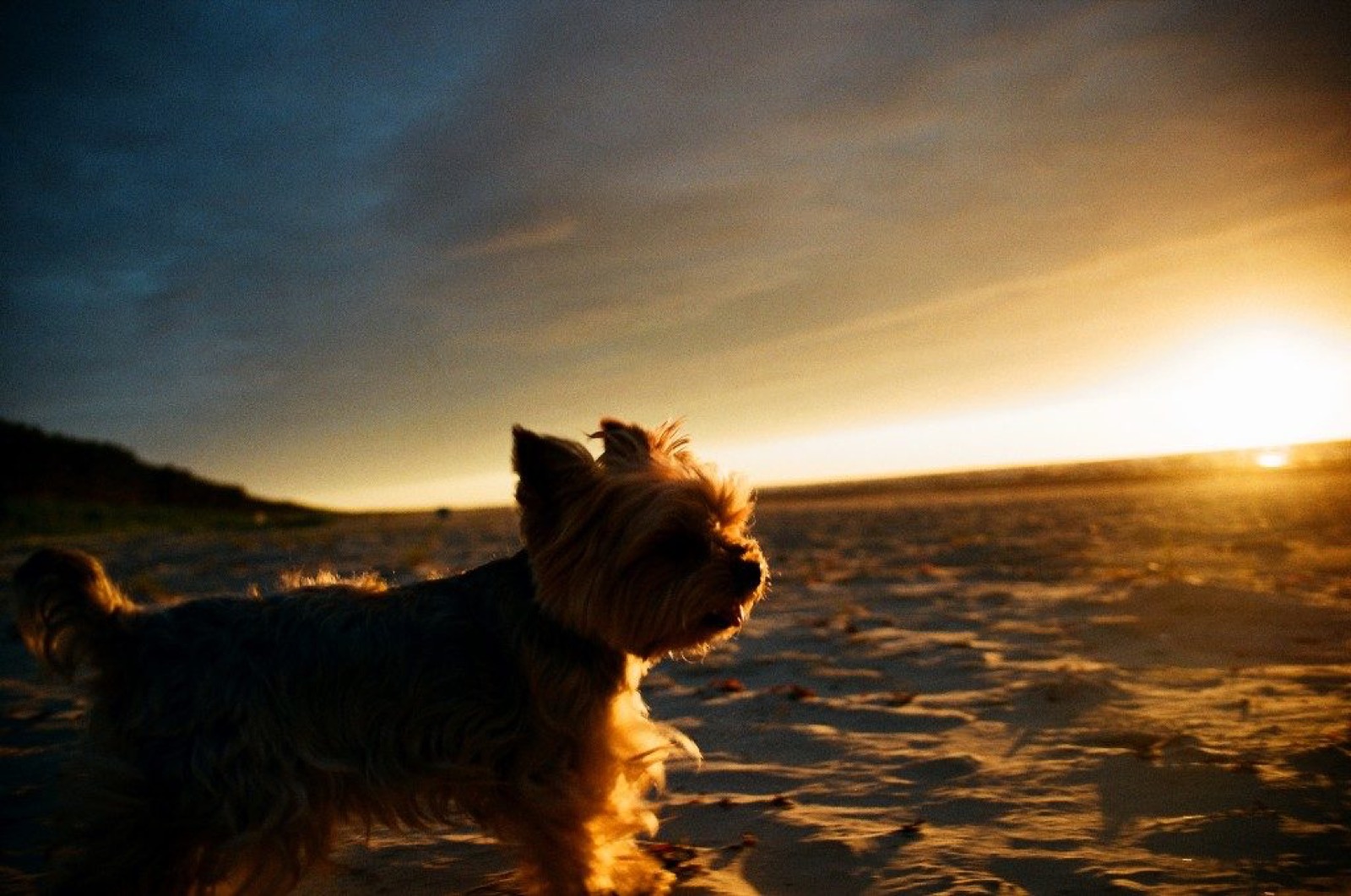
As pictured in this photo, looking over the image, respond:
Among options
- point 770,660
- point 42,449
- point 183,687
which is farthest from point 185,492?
point 183,687

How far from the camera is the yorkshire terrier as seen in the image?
131 inches

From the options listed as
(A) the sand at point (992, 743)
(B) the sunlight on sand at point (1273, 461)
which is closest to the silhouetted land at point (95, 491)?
(A) the sand at point (992, 743)

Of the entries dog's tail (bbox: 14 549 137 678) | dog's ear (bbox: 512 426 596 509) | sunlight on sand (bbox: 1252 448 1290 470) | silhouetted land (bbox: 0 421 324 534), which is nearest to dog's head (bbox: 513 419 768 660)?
dog's ear (bbox: 512 426 596 509)

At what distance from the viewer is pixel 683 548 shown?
162 inches

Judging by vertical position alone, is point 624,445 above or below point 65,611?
above

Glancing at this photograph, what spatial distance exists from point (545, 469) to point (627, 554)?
0.55 metres

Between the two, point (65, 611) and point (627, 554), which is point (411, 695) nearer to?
point (627, 554)

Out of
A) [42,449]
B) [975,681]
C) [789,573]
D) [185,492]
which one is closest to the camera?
[975,681]

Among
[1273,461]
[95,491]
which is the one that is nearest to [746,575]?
[95,491]

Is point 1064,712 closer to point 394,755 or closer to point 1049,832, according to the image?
point 1049,832

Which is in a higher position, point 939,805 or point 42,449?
point 42,449

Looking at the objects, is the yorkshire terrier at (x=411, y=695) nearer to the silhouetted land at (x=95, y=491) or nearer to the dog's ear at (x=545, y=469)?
the dog's ear at (x=545, y=469)

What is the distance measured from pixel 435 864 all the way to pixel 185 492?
41.8 metres

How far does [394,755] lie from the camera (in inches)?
141
